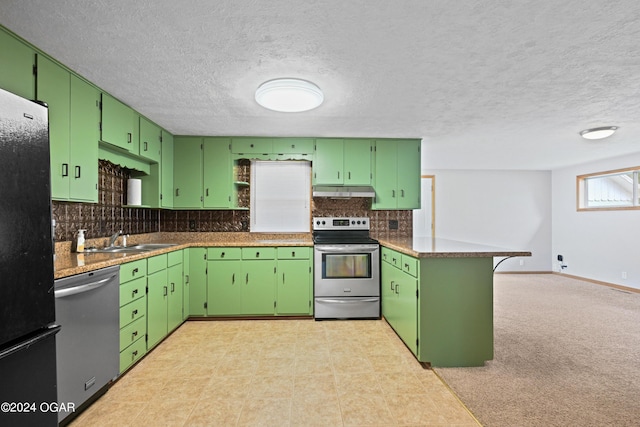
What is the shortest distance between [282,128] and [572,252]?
663cm

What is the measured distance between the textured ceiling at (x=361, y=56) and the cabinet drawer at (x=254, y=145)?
1.94 feet

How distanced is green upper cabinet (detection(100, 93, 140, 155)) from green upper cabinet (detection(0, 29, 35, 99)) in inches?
28.8

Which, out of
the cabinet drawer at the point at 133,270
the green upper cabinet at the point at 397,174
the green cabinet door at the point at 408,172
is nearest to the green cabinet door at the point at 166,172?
the cabinet drawer at the point at 133,270

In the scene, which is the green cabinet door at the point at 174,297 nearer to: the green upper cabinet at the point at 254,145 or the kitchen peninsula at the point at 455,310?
the green upper cabinet at the point at 254,145

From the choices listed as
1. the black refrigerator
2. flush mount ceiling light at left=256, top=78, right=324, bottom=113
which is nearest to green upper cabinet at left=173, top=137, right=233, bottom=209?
flush mount ceiling light at left=256, top=78, right=324, bottom=113

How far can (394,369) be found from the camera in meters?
2.58

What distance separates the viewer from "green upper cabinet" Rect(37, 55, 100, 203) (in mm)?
2109

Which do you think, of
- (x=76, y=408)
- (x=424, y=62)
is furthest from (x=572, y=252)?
(x=76, y=408)

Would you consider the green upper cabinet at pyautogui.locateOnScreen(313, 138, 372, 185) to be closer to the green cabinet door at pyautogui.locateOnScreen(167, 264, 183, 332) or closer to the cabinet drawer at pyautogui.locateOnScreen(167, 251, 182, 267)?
the cabinet drawer at pyautogui.locateOnScreen(167, 251, 182, 267)

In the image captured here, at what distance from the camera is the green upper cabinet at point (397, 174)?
429 centimetres

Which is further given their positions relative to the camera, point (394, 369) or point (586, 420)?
point (394, 369)

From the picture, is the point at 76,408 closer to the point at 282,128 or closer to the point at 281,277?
the point at 281,277

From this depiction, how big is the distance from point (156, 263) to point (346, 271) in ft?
6.76

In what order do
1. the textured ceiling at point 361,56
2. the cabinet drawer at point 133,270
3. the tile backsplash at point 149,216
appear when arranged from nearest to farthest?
the textured ceiling at point 361,56, the cabinet drawer at point 133,270, the tile backsplash at point 149,216
